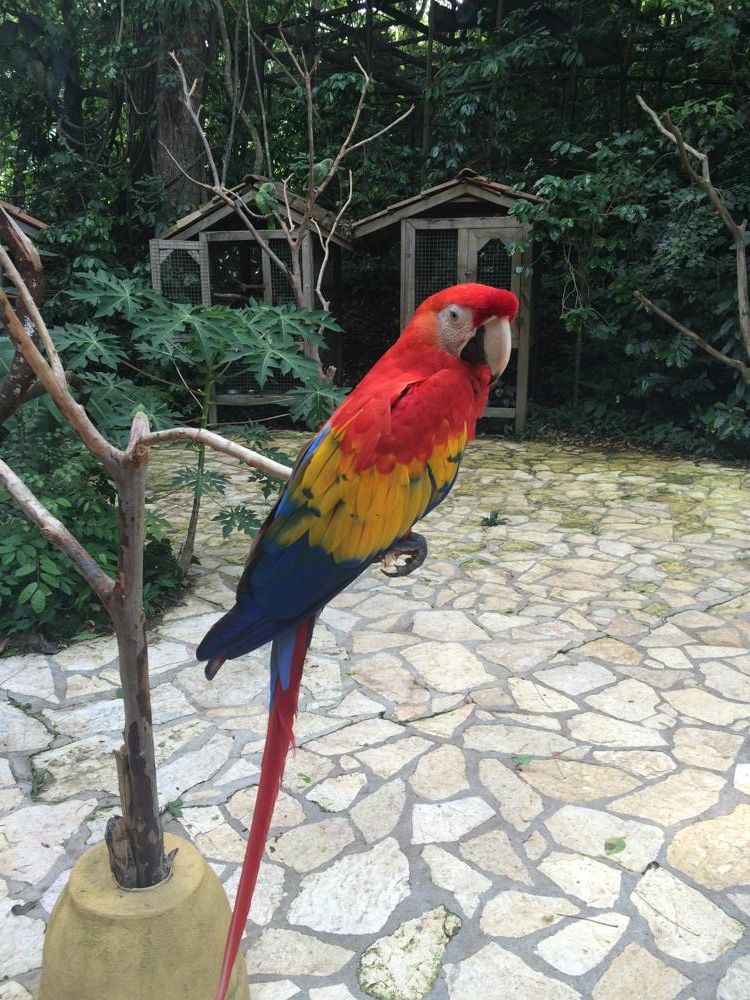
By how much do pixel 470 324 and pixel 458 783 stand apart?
1550mm

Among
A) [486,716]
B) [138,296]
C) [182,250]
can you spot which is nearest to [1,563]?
[138,296]

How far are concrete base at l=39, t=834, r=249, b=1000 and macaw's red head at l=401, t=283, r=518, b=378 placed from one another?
3.77ft

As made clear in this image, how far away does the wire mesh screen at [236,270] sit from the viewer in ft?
24.6

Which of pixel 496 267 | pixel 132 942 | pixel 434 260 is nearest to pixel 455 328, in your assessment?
pixel 132 942

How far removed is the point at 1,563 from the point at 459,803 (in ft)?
6.86

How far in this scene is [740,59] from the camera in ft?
21.8

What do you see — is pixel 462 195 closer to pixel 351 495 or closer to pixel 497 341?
pixel 497 341

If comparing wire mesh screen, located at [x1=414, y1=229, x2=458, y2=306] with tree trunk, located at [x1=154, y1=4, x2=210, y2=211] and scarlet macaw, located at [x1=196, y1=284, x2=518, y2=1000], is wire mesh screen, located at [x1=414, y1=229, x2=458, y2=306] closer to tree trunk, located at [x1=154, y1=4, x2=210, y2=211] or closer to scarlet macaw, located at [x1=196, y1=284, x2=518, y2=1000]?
tree trunk, located at [x1=154, y1=4, x2=210, y2=211]

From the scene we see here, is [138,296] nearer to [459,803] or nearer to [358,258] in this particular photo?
[459,803]

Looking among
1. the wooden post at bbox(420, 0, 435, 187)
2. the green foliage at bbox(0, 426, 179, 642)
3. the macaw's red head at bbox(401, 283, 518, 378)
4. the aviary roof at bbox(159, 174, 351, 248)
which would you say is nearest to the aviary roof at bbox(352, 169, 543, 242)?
the aviary roof at bbox(159, 174, 351, 248)

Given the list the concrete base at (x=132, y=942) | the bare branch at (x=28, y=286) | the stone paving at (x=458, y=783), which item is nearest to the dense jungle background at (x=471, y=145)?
the stone paving at (x=458, y=783)

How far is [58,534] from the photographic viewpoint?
131cm

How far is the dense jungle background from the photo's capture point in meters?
6.57

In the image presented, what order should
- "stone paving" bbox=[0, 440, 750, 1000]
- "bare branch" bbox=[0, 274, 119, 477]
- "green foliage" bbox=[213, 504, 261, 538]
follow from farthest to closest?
"green foliage" bbox=[213, 504, 261, 538] < "stone paving" bbox=[0, 440, 750, 1000] < "bare branch" bbox=[0, 274, 119, 477]
